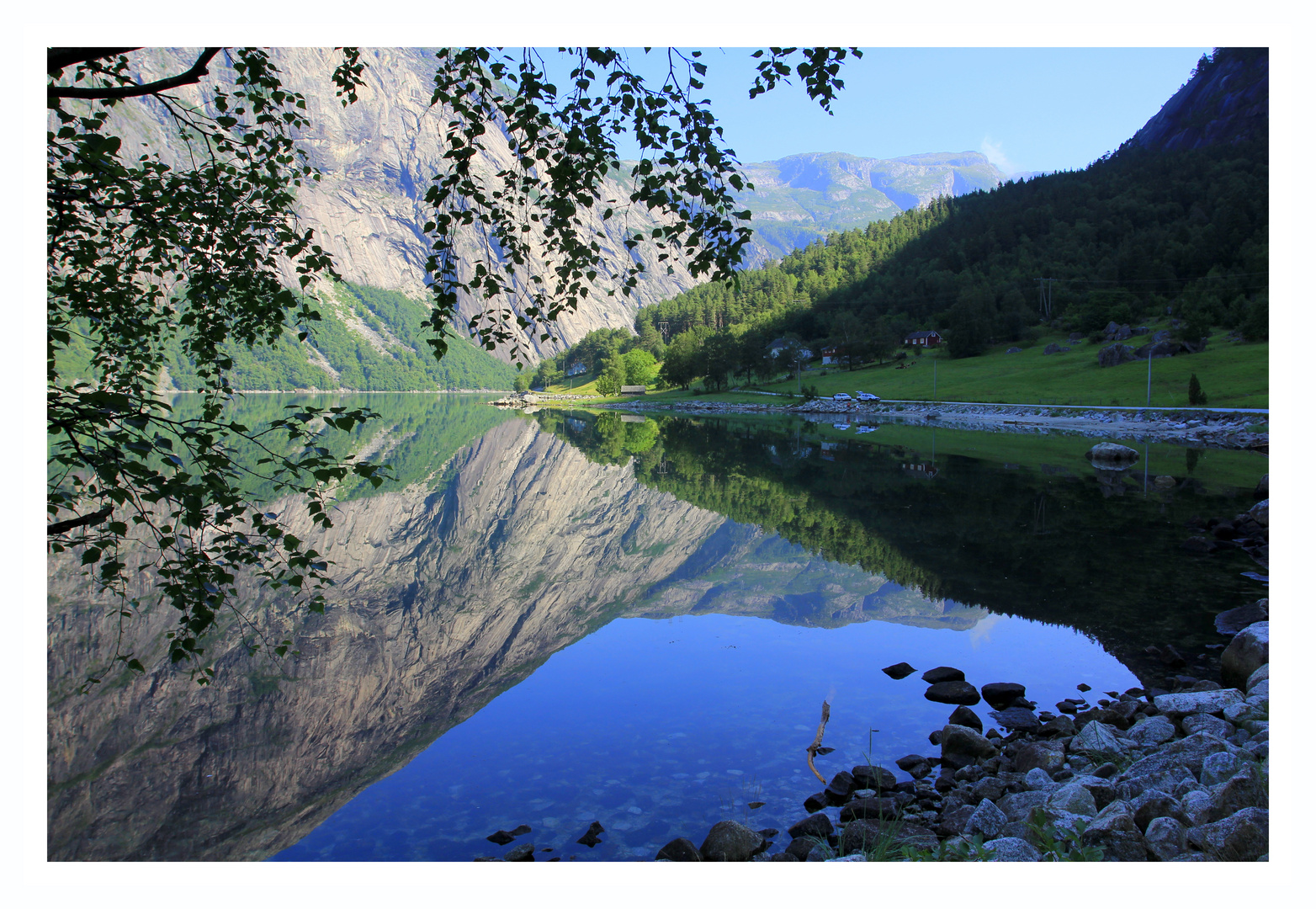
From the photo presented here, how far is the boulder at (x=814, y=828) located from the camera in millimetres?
6891

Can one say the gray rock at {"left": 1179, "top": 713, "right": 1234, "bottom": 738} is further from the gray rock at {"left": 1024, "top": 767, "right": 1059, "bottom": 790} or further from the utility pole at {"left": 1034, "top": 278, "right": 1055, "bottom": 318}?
the utility pole at {"left": 1034, "top": 278, "right": 1055, "bottom": 318}

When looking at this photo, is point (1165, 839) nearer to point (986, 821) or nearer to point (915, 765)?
point (986, 821)

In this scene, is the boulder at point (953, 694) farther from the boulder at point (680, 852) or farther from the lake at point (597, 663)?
the boulder at point (680, 852)

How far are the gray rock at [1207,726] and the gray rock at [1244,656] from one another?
194 cm

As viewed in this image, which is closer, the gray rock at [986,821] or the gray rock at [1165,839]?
the gray rock at [1165,839]

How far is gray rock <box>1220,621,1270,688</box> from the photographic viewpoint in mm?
9641

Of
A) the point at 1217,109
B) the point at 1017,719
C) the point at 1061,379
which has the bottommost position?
the point at 1017,719

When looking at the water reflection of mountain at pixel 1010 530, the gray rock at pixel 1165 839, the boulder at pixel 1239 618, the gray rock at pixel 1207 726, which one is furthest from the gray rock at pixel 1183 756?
the boulder at pixel 1239 618

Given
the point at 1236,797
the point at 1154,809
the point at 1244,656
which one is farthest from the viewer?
the point at 1244,656

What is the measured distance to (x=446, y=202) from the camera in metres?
7.00

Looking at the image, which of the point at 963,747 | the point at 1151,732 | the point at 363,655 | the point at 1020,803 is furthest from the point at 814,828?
the point at 363,655

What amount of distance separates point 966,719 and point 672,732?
386 centimetres

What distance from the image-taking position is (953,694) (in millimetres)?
10414

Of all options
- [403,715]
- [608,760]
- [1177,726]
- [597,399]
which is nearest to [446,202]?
[608,760]
